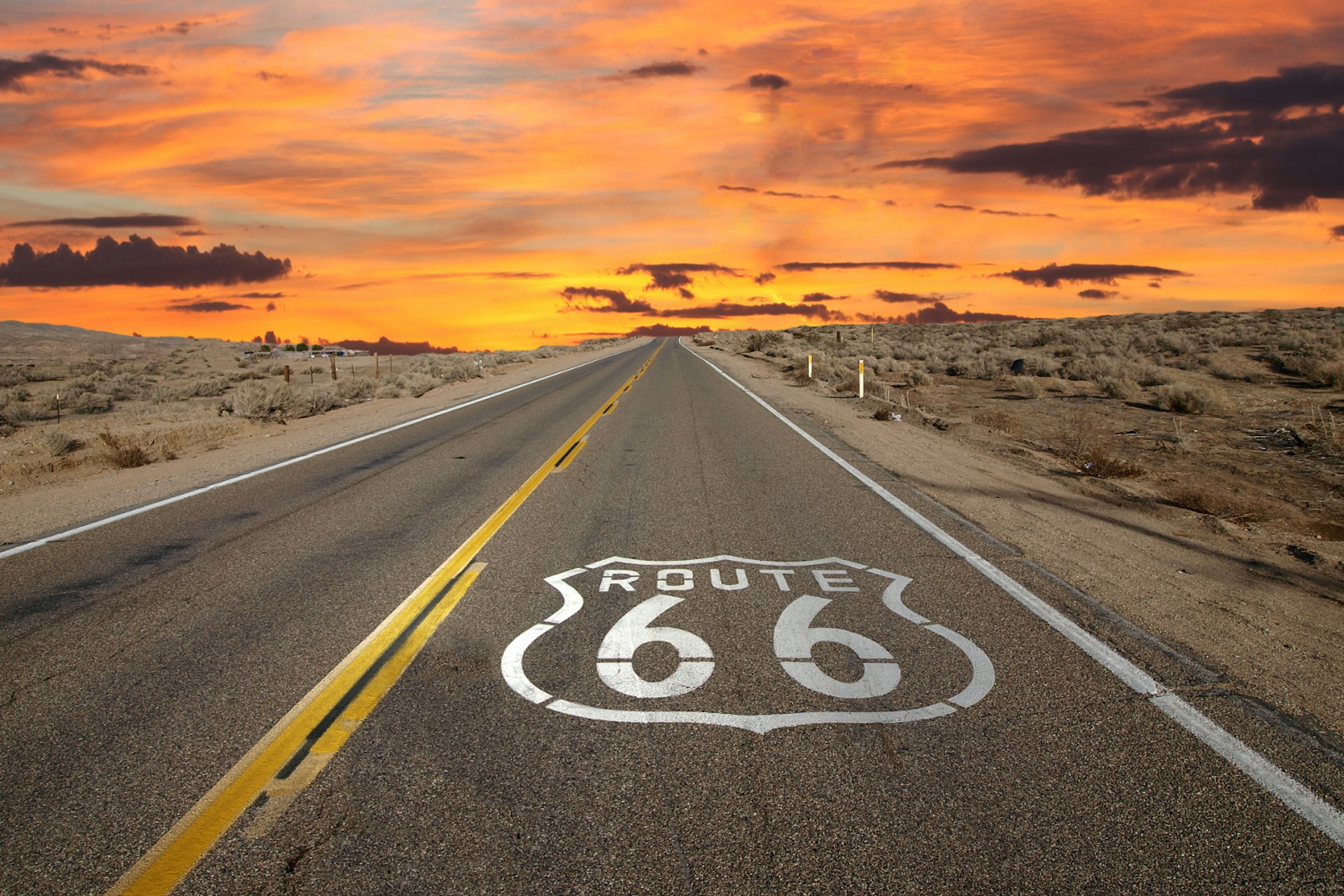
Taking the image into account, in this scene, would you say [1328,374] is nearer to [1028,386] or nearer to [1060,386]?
[1060,386]

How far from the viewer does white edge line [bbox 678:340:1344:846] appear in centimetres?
293

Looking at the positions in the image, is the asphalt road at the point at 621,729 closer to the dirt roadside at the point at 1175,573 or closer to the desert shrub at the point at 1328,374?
the dirt roadside at the point at 1175,573

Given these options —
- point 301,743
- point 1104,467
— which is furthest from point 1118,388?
point 301,743

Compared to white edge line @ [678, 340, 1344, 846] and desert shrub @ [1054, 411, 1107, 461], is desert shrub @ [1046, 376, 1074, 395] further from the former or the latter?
white edge line @ [678, 340, 1344, 846]

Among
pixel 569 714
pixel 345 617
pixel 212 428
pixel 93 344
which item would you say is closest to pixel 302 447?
pixel 212 428

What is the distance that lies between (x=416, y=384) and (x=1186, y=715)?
90.3ft

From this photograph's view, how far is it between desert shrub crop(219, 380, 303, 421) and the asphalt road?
13.5 metres

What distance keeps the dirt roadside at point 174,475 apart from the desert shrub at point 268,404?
1.04 ft

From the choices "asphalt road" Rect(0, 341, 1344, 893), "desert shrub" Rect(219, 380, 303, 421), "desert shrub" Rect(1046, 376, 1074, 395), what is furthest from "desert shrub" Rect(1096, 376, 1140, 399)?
"desert shrub" Rect(219, 380, 303, 421)

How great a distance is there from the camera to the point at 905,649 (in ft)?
14.3

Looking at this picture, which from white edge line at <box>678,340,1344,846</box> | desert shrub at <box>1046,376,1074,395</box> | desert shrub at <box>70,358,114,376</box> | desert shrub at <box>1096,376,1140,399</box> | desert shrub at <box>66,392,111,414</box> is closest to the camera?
white edge line at <box>678,340,1344,846</box>

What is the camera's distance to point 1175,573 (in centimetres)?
627

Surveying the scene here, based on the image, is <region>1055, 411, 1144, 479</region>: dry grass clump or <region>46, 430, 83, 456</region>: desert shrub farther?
<region>46, 430, 83, 456</region>: desert shrub

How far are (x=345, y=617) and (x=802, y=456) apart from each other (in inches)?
293
